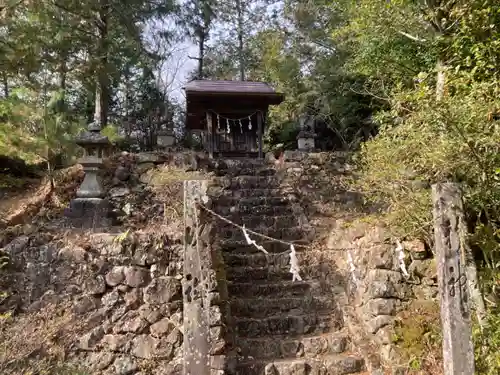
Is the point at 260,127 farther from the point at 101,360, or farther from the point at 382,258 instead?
the point at 101,360

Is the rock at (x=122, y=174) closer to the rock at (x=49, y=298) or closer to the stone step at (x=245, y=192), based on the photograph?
the stone step at (x=245, y=192)

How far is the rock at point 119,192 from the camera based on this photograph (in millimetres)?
9266

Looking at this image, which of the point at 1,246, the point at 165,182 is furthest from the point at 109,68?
the point at 1,246

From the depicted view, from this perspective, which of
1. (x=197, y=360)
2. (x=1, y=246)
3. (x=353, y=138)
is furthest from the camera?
(x=353, y=138)

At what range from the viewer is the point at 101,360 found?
545 cm

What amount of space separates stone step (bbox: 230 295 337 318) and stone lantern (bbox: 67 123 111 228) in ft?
10.6

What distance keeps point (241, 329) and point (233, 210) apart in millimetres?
3576

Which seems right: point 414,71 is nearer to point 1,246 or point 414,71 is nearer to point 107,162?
point 107,162

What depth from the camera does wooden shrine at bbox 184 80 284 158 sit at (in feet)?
44.6

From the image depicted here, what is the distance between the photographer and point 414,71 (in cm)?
831

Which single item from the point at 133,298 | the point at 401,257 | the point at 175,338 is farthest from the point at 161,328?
the point at 401,257

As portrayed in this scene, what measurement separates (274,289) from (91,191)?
4.20 m

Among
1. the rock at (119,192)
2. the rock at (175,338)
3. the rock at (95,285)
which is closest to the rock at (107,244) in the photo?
the rock at (95,285)

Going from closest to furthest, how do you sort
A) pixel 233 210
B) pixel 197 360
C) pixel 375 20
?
1. pixel 197 360
2. pixel 375 20
3. pixel 233 210
